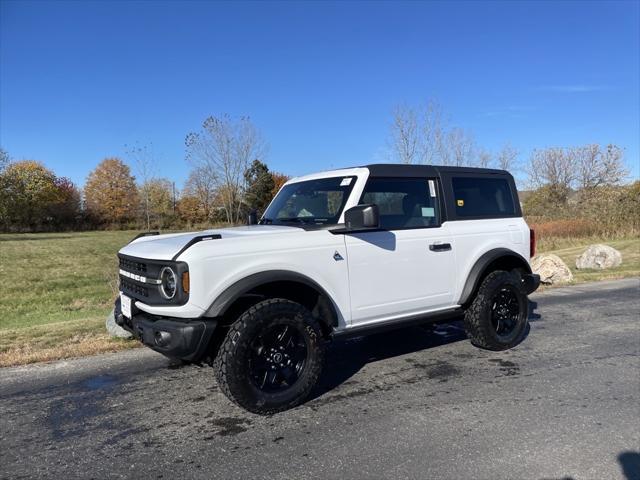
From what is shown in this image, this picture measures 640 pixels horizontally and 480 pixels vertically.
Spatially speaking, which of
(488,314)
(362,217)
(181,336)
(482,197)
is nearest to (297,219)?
(362,217)

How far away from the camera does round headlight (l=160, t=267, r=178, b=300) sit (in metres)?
3.67

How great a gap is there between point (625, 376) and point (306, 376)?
3031 millimetres

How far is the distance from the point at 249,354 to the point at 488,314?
279 cm

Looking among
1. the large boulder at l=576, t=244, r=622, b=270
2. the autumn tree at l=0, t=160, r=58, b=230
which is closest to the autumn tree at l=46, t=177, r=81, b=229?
the autumn tree at l=0, t=160, r=58, b=230

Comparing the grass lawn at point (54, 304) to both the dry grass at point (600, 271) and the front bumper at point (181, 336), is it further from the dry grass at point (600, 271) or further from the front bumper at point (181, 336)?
the dry grass at point (600, 271)

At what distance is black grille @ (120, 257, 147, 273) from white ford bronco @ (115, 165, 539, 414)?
19 mm

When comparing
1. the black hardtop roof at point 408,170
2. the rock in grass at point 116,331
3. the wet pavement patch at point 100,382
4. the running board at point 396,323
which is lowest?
the wet pavement patch at point 100,382

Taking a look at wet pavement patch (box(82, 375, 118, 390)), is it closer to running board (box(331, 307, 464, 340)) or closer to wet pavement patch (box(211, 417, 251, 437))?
wet pavement patch (box(211, 417, 251, 437))

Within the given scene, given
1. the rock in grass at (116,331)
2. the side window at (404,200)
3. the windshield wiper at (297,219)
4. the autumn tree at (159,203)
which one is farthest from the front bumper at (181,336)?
the autumn tree at (159,203)

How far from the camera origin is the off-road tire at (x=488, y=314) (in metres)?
5.25

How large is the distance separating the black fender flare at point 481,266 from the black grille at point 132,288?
A: 10.1 feet

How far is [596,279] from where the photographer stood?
11.0 meters

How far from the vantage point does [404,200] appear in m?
4.94

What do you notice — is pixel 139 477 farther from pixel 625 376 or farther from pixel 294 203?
pixel 625 376
